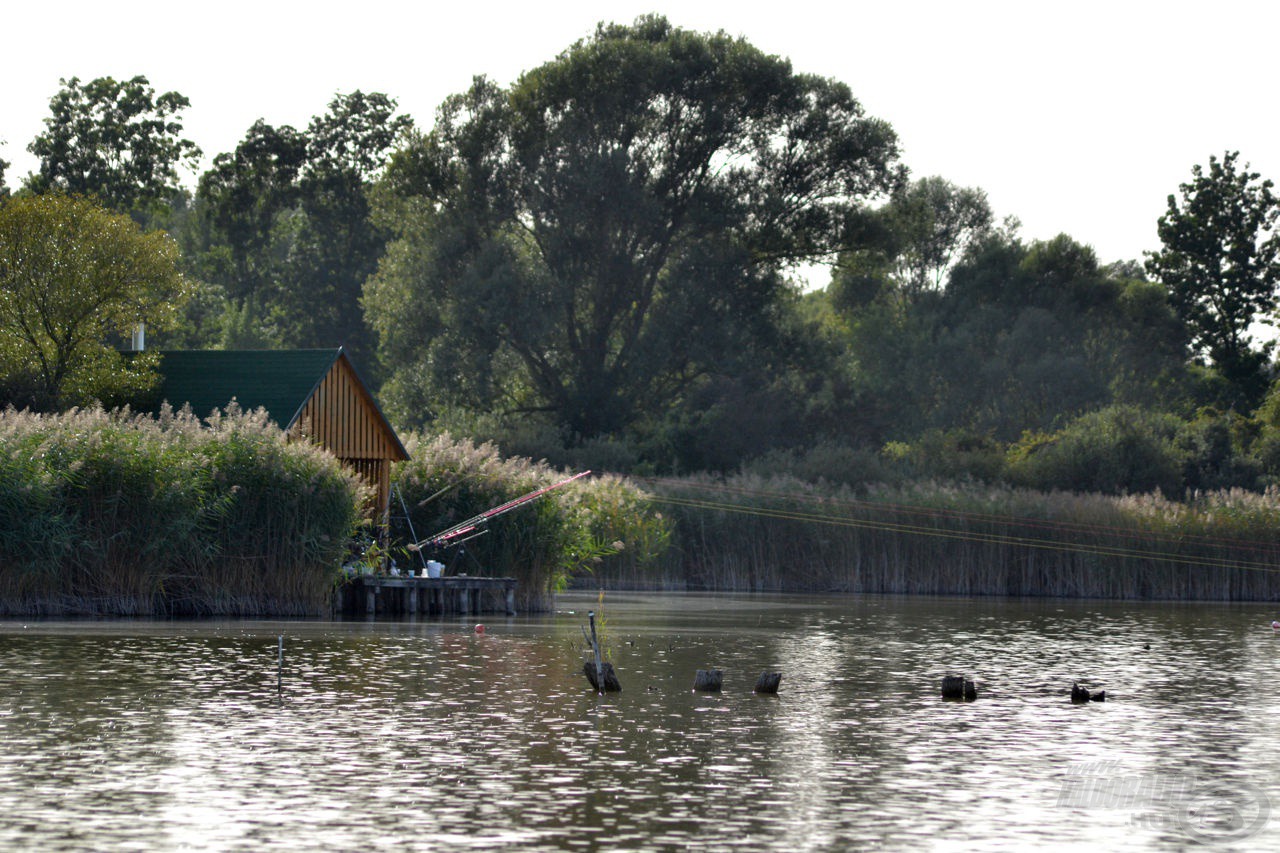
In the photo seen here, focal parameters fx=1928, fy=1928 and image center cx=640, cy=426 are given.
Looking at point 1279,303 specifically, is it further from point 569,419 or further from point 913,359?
point 569,419

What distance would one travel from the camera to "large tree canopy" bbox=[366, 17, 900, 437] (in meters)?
71.4

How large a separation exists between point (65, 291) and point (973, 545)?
24526 mm

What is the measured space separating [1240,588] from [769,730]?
34572 millimetres

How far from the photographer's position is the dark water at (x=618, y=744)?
14.6m

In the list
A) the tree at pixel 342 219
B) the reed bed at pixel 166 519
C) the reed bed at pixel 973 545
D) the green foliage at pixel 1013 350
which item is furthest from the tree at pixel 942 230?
the reed bed at pixel 166 519

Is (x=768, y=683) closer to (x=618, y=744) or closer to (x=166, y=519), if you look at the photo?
(x=618, y=744)

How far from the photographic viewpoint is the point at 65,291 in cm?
4706

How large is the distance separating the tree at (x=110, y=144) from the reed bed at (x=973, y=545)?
136ft

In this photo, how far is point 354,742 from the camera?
18891mm

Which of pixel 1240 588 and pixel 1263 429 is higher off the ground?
pixel 1263 429

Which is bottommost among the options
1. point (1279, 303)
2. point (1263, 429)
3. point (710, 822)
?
point (710, 822)

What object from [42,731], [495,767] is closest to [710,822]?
[495,767]

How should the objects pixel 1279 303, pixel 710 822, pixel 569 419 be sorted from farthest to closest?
pixel 1279 303 < pixel 569 419 < pixel 710 822

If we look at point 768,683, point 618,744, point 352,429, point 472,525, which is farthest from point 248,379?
point 618,744
